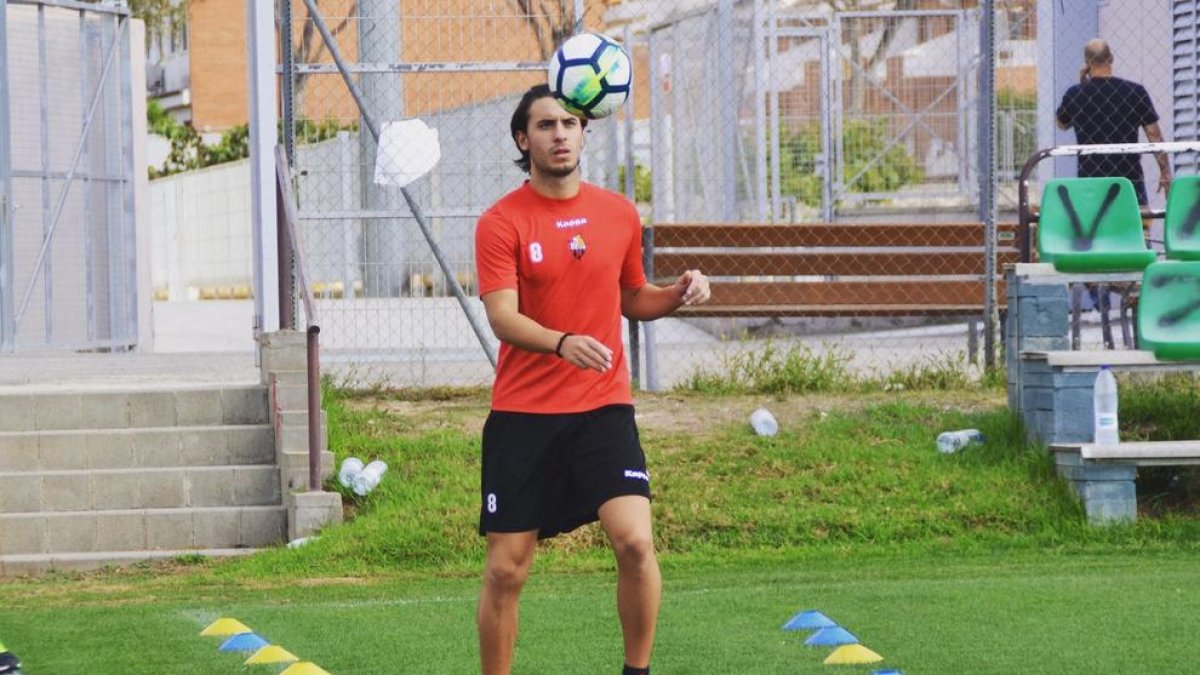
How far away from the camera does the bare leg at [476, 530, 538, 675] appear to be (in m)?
5.97

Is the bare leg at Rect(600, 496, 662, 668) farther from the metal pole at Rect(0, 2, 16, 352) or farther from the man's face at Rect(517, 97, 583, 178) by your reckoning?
the metal pole at Rect(0, 2, 16, 352)

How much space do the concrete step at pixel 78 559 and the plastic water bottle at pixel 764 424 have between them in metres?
2.97

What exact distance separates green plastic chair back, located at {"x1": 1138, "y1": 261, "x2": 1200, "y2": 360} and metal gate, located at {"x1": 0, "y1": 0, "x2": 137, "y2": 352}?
1037 centimetres

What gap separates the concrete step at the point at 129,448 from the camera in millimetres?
11664

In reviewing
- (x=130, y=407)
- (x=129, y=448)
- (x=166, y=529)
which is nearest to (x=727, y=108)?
(x=130, y=407)

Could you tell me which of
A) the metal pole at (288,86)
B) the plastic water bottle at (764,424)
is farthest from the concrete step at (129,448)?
the plastic water bottle at (764,424)

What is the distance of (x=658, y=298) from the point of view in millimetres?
6250

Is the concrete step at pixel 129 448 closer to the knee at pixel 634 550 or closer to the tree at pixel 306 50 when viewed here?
the tree at pixel 306 50

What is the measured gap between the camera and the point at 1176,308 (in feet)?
35.2

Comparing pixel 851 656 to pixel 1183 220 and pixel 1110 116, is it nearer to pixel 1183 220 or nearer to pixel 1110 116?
pixel 1183 220

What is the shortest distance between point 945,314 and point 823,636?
7.05 m

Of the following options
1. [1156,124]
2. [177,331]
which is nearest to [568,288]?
[1156,124]

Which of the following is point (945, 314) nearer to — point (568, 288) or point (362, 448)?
point (362, 448)

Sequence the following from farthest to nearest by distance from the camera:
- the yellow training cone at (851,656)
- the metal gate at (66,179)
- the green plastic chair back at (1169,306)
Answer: the metal gate at (66,179)
the green plastic chair back at (1169,306)
the yellow training cone at (851,656)
